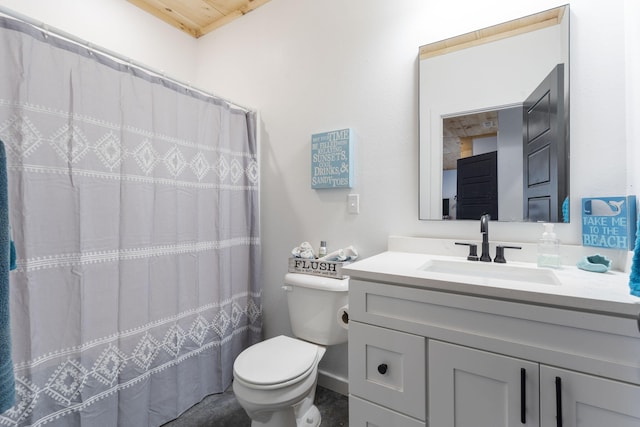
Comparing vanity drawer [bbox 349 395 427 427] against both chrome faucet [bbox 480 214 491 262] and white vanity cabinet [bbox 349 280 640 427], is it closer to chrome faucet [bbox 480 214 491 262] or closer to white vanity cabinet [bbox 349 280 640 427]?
white vanity cabinet [bbox 349 280 640 427]

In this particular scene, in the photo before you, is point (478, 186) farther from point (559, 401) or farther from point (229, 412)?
point (229, 412)

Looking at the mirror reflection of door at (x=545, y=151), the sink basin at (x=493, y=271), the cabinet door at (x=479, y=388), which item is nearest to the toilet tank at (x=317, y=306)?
the sink basin at (x=493, y=271)

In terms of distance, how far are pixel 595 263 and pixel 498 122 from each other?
2.22ft

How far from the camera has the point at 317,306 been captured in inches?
60.0

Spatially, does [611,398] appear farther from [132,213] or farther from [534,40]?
[132,213]

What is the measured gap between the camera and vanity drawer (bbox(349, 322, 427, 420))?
3.10 ft

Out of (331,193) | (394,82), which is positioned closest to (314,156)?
(331,193)

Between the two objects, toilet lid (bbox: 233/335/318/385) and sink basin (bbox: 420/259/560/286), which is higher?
sink basin (bbox: 420/259/560/286)

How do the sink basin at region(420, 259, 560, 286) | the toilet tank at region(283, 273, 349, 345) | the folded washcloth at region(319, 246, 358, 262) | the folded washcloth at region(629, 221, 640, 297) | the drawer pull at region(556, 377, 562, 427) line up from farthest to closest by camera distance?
the folded washcloth at region(319, 246, 358, 262) → the toilet tank at region(283, 273, 349, 345) → the sink basin at region(420, 259, 560, 286) → the drawer pull at region(556, 377, 562, 427) → the folded washcloth at region(629, 221, 640, 297)

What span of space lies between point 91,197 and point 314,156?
111 centimetres

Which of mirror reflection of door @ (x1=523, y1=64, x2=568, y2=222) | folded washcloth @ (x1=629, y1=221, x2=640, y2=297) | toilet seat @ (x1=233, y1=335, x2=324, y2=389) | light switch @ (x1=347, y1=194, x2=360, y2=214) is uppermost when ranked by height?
mirror reflection of door @ (x1=523, y1=64, x2=568, y2=222)

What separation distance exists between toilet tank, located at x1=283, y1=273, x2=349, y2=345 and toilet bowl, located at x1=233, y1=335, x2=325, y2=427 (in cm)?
11

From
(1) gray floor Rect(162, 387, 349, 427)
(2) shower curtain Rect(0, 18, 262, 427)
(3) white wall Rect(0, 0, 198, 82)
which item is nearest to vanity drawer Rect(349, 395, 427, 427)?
(1) gray floor Rect(162, 387, 349, 427)

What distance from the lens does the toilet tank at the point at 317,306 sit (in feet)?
4.83
